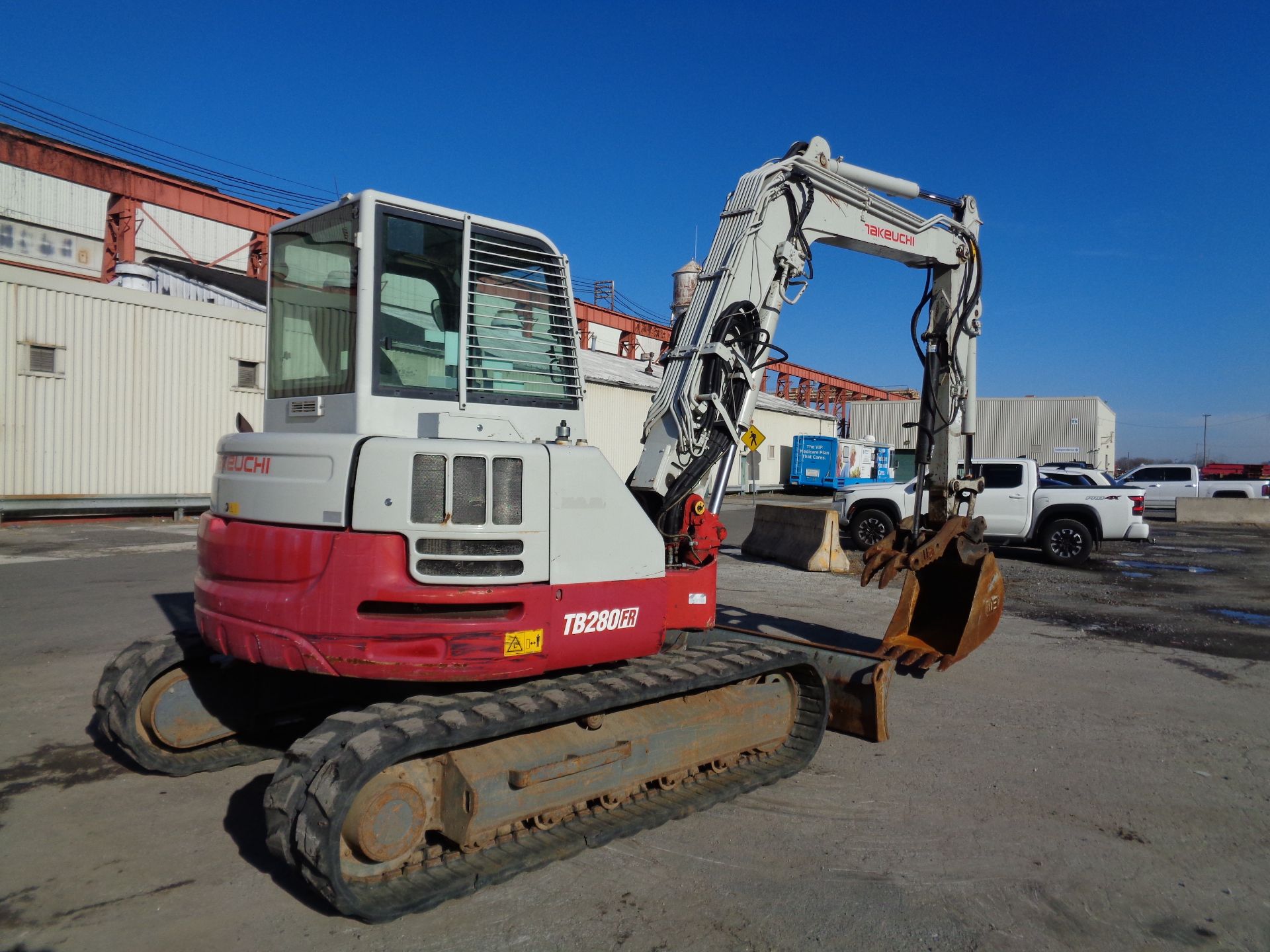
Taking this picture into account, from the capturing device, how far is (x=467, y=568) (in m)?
3.96

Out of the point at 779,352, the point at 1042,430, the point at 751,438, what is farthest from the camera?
the point at 1042,430

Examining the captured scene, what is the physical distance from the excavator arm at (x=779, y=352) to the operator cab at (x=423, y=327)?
1555mm

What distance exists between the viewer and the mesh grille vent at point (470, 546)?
390 centimetres

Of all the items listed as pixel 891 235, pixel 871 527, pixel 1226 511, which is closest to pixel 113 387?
pixel 871 527

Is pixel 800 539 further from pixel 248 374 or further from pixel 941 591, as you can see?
pixel 248 374

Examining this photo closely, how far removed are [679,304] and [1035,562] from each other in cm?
2420

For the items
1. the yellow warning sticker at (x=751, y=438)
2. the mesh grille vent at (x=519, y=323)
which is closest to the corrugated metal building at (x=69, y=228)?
the yellow warning sticker at (x=751, y=438)

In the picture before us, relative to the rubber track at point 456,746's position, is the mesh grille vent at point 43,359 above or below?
above

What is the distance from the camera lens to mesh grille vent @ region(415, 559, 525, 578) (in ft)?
12.8

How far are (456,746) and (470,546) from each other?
913mm

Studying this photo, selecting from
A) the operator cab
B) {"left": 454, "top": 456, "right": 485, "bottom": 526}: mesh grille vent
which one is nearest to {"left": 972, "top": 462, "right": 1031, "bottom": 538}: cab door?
the operator cab

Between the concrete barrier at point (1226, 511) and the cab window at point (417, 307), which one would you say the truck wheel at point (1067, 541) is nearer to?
the cab window at point (417, 307)

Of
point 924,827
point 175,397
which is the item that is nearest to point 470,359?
point 924,827

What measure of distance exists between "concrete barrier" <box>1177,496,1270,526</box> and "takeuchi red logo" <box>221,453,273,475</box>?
30.7 metres
